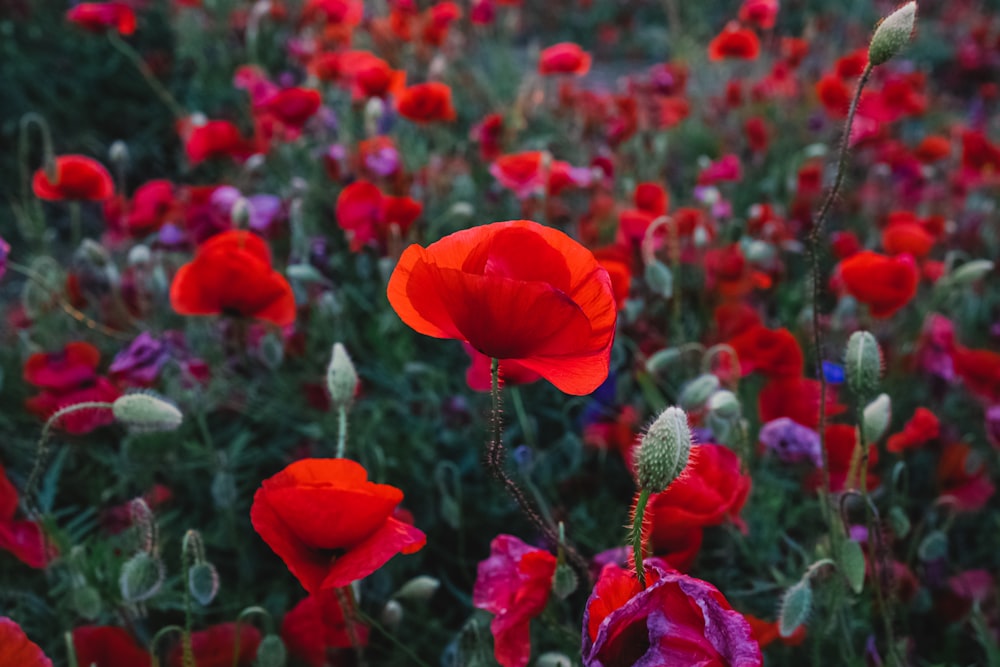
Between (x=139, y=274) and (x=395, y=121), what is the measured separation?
1772 mm

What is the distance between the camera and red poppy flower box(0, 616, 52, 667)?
2.59 ft

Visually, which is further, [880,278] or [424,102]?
[424,102]

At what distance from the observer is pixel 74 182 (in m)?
1.97

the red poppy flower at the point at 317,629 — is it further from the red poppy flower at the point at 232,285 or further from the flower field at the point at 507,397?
the red poppy flower at the point at 232,285

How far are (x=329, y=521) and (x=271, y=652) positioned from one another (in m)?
0.33

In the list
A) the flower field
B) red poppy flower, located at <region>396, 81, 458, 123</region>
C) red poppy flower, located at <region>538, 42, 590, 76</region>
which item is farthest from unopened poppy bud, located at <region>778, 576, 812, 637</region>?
red poppy flower, located at <region>538, 42, 590, 76</region>

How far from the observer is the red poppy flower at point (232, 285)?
141cm

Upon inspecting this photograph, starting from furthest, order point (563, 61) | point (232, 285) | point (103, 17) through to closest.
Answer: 1. point (563, 61)
2. point (103, 17)
3. point (232, 285)

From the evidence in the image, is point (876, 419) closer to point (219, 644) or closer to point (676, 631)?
point (676, 631)

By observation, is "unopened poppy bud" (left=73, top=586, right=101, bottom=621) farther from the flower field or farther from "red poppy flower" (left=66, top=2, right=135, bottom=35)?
"red poppy flower" (left=66, top=2, right=135, bottom=35)

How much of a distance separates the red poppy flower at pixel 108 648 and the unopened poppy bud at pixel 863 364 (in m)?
1.00

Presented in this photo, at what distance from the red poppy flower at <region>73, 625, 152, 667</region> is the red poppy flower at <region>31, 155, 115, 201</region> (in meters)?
1.19

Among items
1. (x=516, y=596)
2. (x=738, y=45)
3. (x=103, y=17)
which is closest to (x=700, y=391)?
(x=516, y=596)

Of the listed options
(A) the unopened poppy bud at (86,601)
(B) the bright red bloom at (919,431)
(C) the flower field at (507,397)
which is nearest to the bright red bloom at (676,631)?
(C) the flower field at (507,397)
